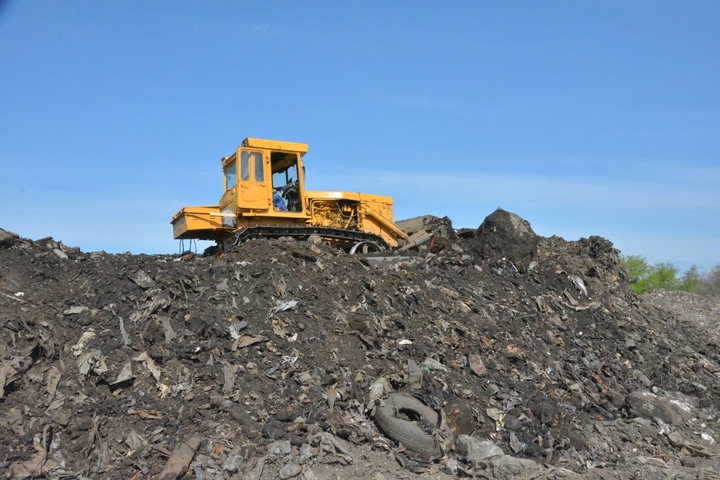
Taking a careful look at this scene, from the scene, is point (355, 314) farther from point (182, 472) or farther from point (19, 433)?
point (19, 433)

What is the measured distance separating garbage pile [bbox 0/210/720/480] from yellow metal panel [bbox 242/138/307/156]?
3213 millimetres

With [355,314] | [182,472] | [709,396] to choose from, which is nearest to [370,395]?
[355,314]

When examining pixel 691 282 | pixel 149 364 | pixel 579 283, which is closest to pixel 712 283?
pixel 691 282

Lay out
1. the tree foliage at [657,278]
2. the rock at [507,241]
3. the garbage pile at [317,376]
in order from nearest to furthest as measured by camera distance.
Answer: the garbage pile at [317,376]
the rock at [507,241]
the tree foliage at [657,278]

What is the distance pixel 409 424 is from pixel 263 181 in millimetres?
7573

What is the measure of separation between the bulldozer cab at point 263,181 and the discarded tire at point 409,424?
6.77m

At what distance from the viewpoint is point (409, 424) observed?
735cm

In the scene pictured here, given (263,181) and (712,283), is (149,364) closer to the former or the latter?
(263,181)

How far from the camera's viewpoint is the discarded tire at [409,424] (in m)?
7.21

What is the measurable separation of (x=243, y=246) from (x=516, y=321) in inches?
180

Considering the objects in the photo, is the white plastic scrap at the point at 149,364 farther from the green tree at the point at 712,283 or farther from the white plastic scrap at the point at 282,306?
the green tree at the point at 712,283

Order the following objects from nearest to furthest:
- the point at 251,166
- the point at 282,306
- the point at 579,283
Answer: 1. the point at 282,306
2. the point at 579,283
3. the point at 251,166

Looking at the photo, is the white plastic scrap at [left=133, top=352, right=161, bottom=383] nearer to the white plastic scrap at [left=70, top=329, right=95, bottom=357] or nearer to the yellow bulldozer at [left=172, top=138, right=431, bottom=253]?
the white plastic scrap at [left=70, top=329, right=95, bottom=357]

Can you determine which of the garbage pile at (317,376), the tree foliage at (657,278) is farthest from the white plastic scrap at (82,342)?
the tree foliage at (657,278)
